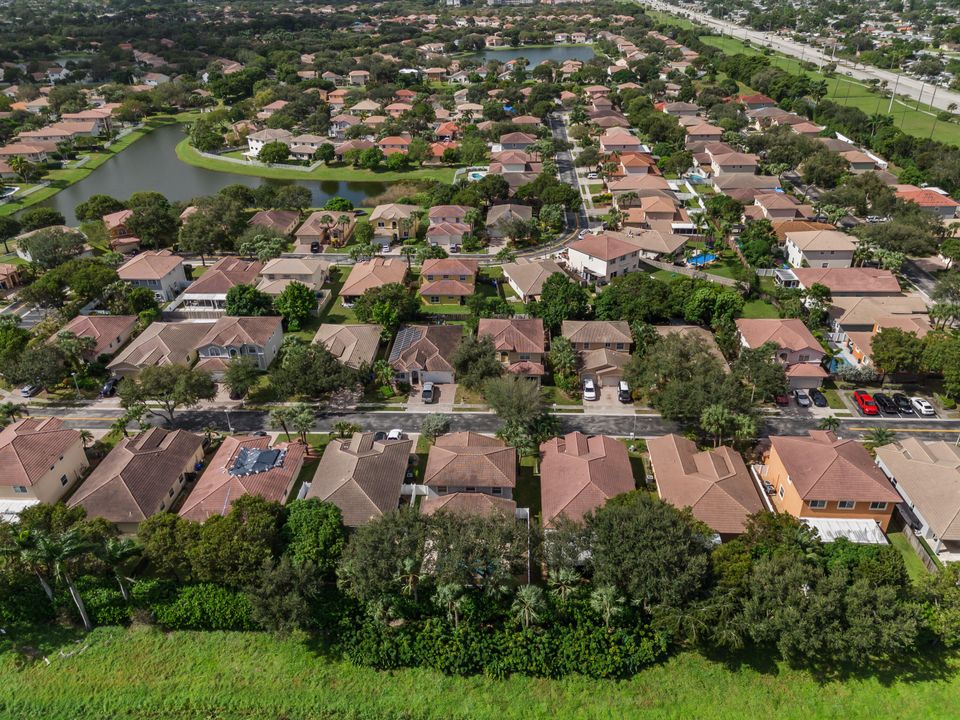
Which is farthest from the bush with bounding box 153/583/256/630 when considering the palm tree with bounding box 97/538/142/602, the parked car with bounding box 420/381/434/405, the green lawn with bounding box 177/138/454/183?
the green lawn with bounding box 177/138/454/183

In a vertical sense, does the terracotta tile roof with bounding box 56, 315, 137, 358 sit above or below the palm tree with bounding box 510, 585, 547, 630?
below

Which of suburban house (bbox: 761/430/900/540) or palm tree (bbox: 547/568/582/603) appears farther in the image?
suburban house (bbox: 761/430/900/540)

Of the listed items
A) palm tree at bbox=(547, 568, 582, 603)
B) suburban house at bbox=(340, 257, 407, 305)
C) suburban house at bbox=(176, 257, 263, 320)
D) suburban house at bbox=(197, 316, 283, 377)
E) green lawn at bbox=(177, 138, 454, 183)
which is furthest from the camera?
green lawn at bbox=(177, 138, 454, 183)

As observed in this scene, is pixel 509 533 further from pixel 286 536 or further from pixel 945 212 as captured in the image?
pixel 945 212

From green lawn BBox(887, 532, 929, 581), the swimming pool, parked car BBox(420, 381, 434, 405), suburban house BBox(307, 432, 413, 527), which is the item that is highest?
suburban house BBox(307, 432, 413, 527)

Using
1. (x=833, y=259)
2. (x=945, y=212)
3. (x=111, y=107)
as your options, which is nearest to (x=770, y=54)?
(x=945, y=212)

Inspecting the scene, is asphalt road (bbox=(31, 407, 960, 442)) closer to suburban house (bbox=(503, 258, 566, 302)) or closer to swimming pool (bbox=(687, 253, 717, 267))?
suburban house (bbox=(503, 258, 566, 302))
